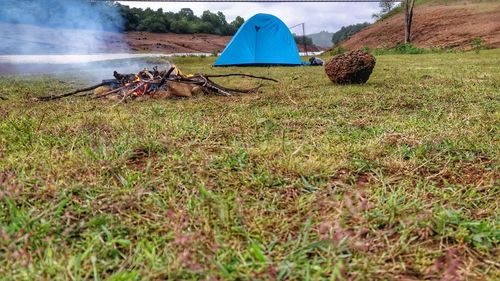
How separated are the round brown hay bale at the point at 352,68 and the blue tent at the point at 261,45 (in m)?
8.59

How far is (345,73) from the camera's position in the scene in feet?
21.2

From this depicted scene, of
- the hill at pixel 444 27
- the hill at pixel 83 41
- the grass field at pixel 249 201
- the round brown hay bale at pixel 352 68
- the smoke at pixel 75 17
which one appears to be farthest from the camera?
the hill at pixel 444 27

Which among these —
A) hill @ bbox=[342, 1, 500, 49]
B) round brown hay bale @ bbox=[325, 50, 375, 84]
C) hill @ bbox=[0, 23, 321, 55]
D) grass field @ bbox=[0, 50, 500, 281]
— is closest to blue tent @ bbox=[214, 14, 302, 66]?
hill @ bbox=[0, 23, 321, 55]

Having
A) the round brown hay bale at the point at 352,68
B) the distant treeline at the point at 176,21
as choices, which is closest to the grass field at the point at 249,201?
the round brown hay bale at the point at 352,68

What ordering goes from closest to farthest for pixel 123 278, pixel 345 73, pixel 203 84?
pixel 123 278, pixel 203 84, pixel 345 73

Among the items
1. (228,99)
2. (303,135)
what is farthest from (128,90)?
(303,135)

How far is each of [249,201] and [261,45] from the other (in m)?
14.1

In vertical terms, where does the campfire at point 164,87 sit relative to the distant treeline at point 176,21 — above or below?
below

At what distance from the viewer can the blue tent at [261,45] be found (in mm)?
14891

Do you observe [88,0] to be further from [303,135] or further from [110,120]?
[303,135]

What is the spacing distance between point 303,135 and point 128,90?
2940mm

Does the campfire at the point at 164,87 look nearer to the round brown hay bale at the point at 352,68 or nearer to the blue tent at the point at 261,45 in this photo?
the round brown hay bale at the point at 352,68

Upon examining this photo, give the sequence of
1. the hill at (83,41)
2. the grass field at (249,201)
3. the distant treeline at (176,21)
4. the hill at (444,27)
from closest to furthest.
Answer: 1. the grass field at (249,201)
2. the hill at (83,41)
3. the distant treeline at (176,21)
4. the hill at (444,27)

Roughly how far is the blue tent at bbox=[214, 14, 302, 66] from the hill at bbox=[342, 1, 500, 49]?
12.6 m
